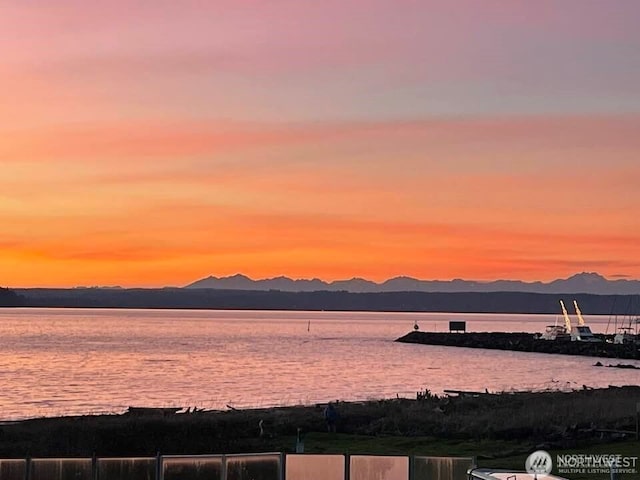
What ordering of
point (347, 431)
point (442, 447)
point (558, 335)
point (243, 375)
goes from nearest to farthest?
1. point (442, 447)
2. point (347, 431)
3. point (243, 375)
4. point (558, 335)

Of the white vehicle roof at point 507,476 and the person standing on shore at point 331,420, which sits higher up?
the white vehicle roof at point 507,476

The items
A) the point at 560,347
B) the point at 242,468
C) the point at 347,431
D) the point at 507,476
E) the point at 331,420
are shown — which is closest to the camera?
the point at 507,476

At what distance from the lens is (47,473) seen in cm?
1773

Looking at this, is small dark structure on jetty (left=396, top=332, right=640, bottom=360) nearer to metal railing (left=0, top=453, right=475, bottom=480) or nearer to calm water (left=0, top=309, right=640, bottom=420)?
calm water (left=0, top=309, right=640, bottom=420)

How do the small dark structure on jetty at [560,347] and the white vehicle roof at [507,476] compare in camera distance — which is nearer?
the white vehicle roof at [507,476]

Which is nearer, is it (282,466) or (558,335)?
(282,466)

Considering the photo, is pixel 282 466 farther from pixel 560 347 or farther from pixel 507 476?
pixel 560 347
